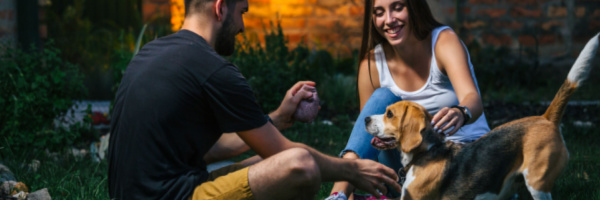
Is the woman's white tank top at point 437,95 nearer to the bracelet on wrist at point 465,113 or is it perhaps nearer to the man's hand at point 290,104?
the bracelet on wrist at point 465,113

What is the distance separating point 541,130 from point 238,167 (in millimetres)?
1254

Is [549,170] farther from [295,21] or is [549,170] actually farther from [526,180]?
[295,21]

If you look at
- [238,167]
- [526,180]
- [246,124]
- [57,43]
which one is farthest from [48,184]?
[57,43]

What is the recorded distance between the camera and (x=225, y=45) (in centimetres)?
285

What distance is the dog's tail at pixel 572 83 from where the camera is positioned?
2.98 m

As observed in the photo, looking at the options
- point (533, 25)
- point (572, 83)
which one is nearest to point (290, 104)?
point (572, 83)

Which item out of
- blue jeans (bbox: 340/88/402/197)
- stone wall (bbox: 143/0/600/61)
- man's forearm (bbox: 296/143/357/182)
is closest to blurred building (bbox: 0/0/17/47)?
stone wall (bbox: 143/0/600/61)

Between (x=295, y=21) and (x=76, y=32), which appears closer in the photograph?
(x=76, y=32)

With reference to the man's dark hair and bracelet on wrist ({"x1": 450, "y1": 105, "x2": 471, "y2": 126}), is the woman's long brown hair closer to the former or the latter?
bracelet on wrist ({"x1": 450, "y1": 105, "x2": 471, "y2": 126})

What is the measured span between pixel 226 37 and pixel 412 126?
85cm

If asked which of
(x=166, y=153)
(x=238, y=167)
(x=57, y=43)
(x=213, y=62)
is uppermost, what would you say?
(x=213, y=62)

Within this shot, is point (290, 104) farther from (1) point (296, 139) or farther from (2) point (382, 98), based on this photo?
(1) point (296, 139)

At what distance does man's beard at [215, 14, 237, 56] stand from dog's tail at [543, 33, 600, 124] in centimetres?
135

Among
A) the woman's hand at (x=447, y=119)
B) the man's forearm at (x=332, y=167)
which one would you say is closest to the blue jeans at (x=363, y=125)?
the woman's hand at (x=447, y=119)
